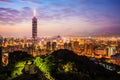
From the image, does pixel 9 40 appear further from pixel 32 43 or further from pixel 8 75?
pixel 8 75

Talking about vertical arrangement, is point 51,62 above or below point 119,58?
above

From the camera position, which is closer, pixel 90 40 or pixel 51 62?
pixel 51 62

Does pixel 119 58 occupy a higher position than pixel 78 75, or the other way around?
pixel 78 75

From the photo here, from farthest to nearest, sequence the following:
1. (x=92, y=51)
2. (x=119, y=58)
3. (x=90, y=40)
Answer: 1. (x=90, y=40)
2. (x=92, y=51)
3. (x=119, y=58)

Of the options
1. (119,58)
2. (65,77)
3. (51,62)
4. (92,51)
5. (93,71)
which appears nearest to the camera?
(65,77)

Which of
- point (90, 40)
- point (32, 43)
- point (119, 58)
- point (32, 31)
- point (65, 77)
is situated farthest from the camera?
point (90, 40)

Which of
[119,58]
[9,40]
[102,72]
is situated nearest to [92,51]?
[119,58]

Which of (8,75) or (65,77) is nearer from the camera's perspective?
(65,77)

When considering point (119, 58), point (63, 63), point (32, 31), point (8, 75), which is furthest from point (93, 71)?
point (32, 31)

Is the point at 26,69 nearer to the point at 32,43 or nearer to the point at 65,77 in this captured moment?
the point at 65,77
